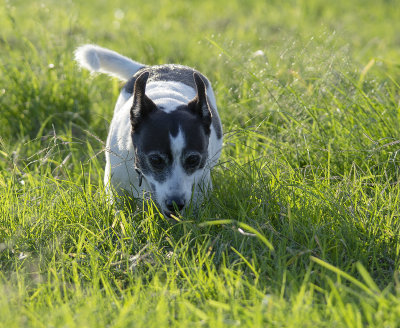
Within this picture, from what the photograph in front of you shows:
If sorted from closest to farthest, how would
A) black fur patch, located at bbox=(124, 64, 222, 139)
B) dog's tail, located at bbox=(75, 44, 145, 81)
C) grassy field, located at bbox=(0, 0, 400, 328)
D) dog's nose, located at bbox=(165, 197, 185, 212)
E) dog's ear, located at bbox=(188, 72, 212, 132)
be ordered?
grassy field, located at bbox=(0, 0, 400, 328) → dog's nose, located at bbox=(165, 197, 185, 212) → dog's ear, located at bbox=(188, 72, 212, 132) → black fur patch, located at bbox=(124, 64, 222, 139) → dog's tail, located at bbox=(75, 44, 145, 81)

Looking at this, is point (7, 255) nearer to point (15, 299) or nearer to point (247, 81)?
point (15, 299)

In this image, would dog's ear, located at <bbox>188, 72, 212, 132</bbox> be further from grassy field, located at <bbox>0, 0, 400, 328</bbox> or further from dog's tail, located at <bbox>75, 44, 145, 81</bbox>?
dog's tail, located at <bbox>75, 44, 145, 81</bbox>

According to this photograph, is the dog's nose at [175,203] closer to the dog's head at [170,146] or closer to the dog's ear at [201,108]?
the dog's head at [170,146]

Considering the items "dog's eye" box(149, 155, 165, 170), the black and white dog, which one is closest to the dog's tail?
the black and white dog

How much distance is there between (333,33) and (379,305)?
2.41m

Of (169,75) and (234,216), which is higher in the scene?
(169,75)

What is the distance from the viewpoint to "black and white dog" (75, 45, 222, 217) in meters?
3.25

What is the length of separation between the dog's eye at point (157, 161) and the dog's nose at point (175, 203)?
214mm

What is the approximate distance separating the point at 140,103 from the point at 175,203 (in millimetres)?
637

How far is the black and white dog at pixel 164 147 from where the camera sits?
3.25 meters

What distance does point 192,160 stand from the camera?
3.32 m

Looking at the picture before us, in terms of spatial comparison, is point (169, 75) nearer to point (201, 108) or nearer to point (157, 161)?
point (201, 108)

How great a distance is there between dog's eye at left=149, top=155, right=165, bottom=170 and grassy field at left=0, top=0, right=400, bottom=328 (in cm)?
28

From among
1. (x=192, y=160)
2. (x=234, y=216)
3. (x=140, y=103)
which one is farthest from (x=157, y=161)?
(x=234, y=216)
